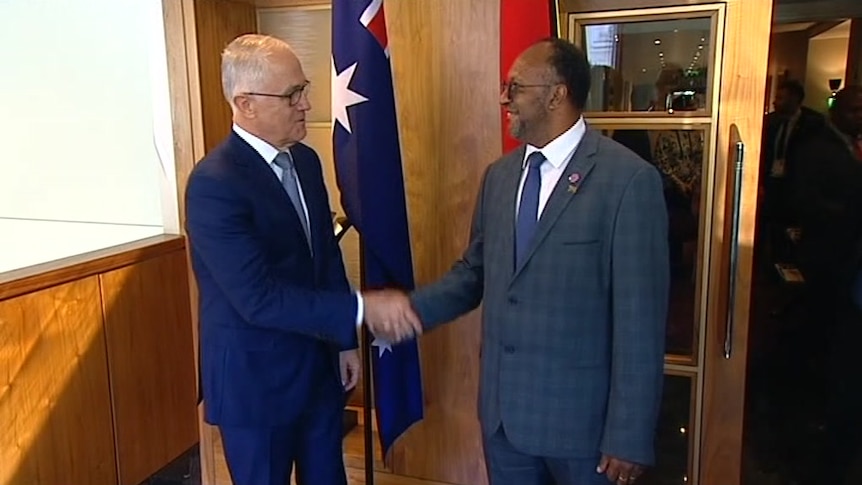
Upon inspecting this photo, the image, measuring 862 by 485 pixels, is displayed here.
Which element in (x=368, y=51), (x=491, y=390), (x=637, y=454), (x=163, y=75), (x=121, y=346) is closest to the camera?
(x=637, y=454)

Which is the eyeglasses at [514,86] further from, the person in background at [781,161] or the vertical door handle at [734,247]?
the person in background at [781,161]

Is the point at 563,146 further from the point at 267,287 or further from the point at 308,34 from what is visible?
the point at 308,34

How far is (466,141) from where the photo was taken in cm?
246

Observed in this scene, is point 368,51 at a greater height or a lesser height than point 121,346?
greater

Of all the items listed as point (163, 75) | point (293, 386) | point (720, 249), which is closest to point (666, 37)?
point (720, 249)

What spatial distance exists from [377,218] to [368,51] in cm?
48

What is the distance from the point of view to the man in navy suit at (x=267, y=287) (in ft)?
5.46

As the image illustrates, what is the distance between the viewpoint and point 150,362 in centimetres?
257

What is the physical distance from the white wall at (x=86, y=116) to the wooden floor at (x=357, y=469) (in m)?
0.97

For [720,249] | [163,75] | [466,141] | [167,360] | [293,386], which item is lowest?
[167,360]

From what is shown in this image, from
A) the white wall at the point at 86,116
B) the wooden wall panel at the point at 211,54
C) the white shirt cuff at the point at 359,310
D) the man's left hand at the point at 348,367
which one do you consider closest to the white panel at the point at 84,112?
the white wall at the point at 86,116

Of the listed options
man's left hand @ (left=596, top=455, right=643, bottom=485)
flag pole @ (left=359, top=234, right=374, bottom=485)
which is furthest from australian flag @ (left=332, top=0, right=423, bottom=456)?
man's left hand @ (left=596, top=455, right=643, bottom=485)

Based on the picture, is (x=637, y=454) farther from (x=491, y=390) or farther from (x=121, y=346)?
(x=121, y=346)

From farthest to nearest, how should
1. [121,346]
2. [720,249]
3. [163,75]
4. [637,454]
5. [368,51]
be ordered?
1. [163,75]
2. [121,346]
3. [720,249]
4. [368,51]
5. [637,454]
